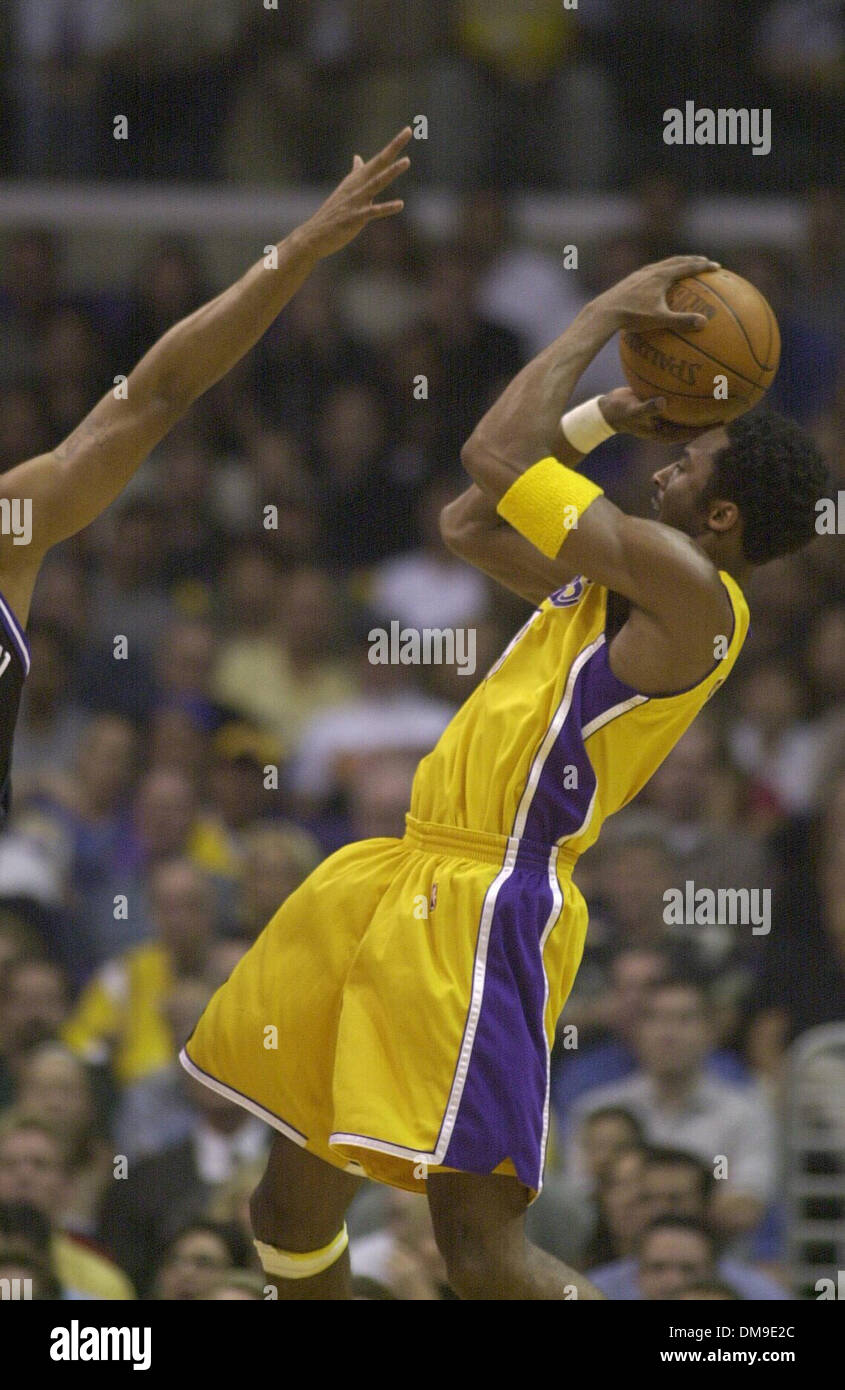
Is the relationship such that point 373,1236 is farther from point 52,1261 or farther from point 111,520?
point 111,520

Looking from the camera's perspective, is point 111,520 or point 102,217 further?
point 102,217

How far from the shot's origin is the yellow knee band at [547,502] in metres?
3.62

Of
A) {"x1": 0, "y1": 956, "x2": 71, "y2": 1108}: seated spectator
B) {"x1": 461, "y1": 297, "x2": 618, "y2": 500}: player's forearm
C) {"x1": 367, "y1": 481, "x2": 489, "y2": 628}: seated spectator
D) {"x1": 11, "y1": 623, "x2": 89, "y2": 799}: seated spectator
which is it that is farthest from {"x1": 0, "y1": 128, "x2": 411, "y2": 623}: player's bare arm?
{"x1": 367, "y1": 481, "x2": 489, "y2": 628}: seated spectator

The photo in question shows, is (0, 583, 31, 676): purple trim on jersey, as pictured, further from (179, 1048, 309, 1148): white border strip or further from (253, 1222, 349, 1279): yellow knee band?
(253, 1222, 349, 1279): yellow knee band

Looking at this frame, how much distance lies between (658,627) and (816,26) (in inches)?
284

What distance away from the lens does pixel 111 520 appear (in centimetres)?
835

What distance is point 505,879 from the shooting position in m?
3.69

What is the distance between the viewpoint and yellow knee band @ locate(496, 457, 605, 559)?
362 cm

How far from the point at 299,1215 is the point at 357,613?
14.5 ft

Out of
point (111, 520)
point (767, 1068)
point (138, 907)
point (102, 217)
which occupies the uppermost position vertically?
point (102, 217)

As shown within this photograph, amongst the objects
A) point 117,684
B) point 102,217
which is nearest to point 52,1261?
point 117,684

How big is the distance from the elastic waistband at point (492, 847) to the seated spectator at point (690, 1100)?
187 centimetres

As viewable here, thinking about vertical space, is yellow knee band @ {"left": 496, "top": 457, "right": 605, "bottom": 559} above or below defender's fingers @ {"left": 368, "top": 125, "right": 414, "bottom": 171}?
below

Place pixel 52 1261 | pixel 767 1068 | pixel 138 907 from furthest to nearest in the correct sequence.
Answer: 1. pixel 138 907
2. pixel 767 1068
3. pixel 52 1261
